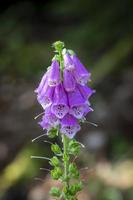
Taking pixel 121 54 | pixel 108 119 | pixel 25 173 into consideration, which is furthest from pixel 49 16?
pixel 25 173


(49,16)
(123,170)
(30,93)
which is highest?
(49,16)

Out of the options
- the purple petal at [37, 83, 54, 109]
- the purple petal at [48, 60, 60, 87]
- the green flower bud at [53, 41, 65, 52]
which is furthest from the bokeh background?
the green flower bud at [53, 41, 65, 52]

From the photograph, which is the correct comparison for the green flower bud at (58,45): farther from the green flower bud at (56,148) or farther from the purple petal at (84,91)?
the green flower bud at (56,148)

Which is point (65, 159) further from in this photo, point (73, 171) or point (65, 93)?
point (65, 93)

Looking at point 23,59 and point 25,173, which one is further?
point 23,59

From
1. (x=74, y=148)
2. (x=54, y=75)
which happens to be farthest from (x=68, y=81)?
(x=74, y=148)

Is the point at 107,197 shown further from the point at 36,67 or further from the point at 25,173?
the point at 36,67

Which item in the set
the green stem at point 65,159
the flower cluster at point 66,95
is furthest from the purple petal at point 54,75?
the green stem at point 65,159

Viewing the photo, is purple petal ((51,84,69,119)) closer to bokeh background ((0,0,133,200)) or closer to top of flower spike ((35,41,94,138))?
top of flower spike ((35,41,94,138))

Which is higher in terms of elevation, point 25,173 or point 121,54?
point 121,54
